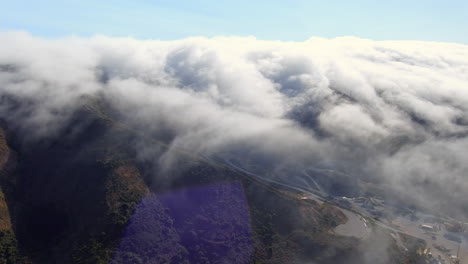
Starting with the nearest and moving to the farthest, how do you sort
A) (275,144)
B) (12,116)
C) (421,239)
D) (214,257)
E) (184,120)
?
(214,257) < (421,239) < (12,116) < (275,144) < (184,120)

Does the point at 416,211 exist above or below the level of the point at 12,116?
below

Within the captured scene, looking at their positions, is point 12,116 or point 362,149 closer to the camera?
point 12,116

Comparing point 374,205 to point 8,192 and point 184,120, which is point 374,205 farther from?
point 8,192

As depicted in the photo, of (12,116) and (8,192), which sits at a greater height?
(12,116)

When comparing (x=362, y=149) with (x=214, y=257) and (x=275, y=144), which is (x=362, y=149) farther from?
(x=214, y=257)

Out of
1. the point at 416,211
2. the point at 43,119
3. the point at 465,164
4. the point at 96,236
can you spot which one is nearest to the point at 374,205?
the point at 416,211

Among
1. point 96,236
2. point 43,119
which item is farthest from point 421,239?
point 43,119

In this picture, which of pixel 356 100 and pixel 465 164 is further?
pixel 356 100

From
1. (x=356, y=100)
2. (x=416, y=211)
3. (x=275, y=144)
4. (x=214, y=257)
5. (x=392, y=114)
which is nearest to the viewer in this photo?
(x=214, y=257)

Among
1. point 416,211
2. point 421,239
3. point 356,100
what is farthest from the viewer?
point 356,100
